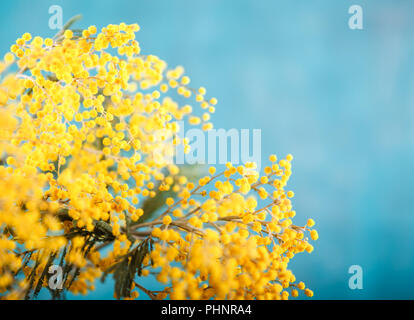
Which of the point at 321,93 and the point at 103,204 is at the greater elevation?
the point at 321,93

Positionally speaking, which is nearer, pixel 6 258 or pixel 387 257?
pixel 6 258

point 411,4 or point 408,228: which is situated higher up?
point 411,4

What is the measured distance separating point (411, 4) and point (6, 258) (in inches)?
68.2

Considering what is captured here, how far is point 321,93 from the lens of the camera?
4.99 feet

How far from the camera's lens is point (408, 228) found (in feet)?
4.84

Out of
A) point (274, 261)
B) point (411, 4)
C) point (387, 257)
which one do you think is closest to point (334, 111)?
point (411, 4)

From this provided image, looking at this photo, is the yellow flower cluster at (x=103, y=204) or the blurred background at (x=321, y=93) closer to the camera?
the yellow flower cluster at (x=103, y=204)

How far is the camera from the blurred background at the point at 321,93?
1470 millimetres

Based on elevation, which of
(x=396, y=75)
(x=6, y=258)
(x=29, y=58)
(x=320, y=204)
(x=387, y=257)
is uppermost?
(x=396, y=75)

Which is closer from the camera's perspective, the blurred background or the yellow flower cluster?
the yellow flower cluster

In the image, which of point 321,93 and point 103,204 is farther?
point 321,93

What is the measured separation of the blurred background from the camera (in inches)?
57.9

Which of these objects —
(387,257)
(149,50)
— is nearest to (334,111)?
(387,257)

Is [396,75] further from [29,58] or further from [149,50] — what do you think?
[29,58]
